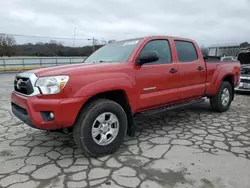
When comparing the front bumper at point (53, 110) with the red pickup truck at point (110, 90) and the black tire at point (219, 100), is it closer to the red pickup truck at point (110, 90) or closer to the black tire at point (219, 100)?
the red pickup truck at point (110, 90)

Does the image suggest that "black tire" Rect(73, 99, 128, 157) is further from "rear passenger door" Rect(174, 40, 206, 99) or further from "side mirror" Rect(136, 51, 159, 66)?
"rear passenger door" Rect(174, 40, 206, 99)

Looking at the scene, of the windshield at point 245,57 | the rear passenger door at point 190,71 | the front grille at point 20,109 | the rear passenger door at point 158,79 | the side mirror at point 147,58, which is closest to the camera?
the front grille at point 20,109

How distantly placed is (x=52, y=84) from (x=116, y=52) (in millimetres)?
1641

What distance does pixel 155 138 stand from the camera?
4.09m

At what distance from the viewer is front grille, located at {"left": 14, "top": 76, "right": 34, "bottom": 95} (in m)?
3.05

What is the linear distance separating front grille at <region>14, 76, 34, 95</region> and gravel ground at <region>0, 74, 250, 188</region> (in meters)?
0.97

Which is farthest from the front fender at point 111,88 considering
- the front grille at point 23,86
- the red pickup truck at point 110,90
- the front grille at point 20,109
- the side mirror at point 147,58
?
the front grille at point 20,109

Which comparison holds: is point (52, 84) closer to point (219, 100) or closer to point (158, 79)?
point (158, 79)

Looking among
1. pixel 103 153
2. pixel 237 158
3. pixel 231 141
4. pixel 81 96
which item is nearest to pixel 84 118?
pixel 81 96

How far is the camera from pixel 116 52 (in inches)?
166

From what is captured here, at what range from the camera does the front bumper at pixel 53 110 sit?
9.46ft

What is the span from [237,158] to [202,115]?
8.24 ft

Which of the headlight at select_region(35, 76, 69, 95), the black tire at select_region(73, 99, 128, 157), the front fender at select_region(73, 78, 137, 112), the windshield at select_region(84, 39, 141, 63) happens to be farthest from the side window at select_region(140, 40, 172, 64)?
the headlight at select_region(35, 76, 69, 95)

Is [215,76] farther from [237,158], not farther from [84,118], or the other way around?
[84,118]
